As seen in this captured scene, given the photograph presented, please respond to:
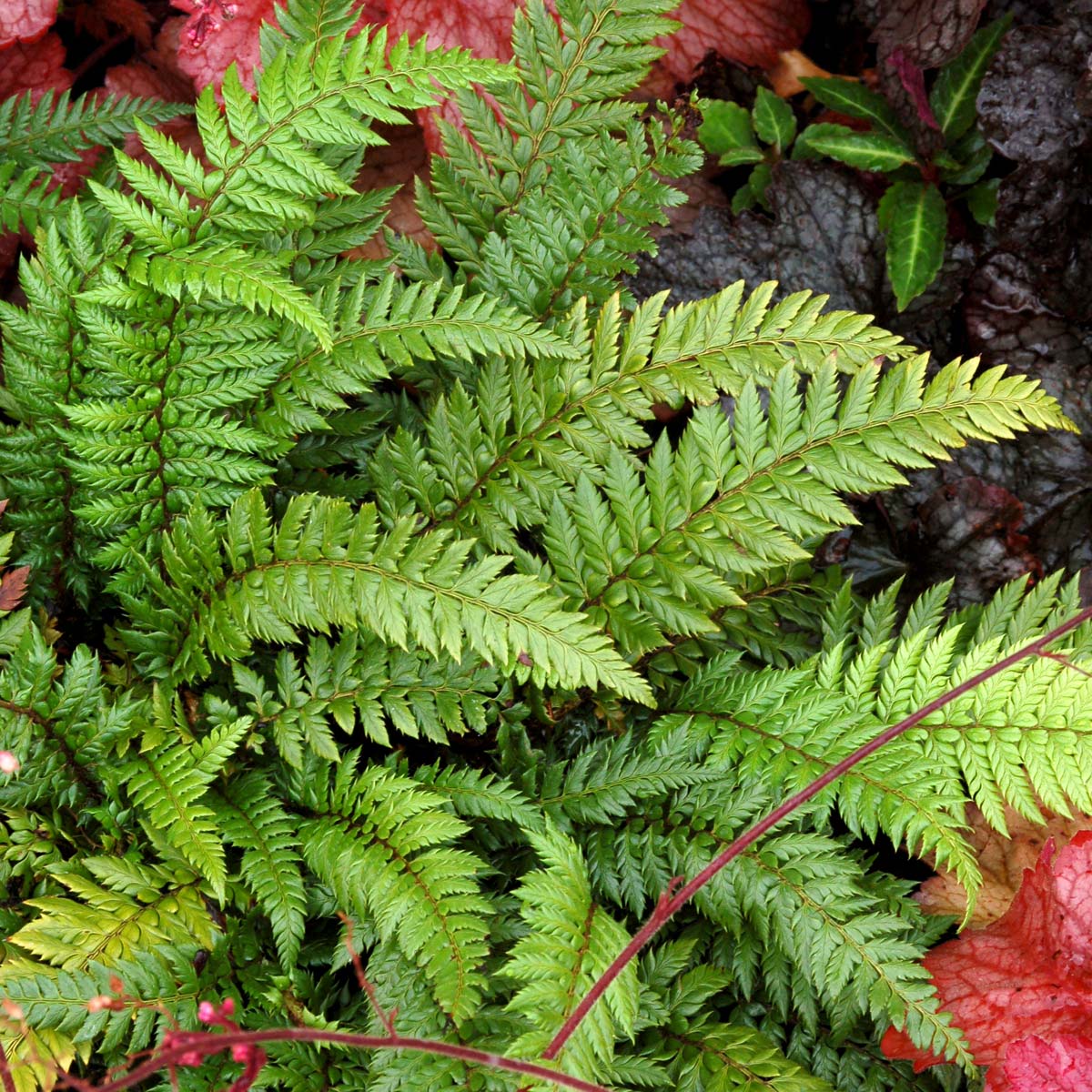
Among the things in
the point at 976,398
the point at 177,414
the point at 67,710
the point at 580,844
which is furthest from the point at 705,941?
the point at 177,414

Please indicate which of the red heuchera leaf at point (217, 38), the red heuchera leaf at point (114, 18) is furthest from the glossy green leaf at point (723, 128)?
the red heuchera leaf at point (114, 18)

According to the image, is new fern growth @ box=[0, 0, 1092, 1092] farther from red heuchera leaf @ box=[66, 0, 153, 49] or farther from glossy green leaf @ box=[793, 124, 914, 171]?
red heuchera leaf @ box=[66, 0, 153, 49]

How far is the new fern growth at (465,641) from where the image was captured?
1575 mm

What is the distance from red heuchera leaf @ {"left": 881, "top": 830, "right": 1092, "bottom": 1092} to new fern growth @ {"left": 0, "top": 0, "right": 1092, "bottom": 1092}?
94 millimetres

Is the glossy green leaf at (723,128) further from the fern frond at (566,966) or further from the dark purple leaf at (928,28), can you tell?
the fern frond at (566,966)

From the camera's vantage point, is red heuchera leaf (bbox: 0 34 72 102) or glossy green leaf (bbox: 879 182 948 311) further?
red heuchera leaf (bbox: 0 34 72 102)

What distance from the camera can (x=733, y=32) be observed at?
2768mm

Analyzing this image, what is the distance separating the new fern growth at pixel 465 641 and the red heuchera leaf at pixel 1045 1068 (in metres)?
0.16

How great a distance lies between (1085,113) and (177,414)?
200cm

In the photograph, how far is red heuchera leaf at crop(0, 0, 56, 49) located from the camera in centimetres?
232

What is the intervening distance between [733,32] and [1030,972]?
236cm

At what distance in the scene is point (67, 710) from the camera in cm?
171

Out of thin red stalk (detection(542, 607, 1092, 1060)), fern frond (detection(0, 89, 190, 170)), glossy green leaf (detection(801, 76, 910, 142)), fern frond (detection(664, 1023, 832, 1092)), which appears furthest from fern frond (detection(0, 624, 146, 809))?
glossy green leaf (detection(801, 76, 910, 142))

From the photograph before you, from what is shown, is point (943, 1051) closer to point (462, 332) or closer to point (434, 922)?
point (434, 922)
